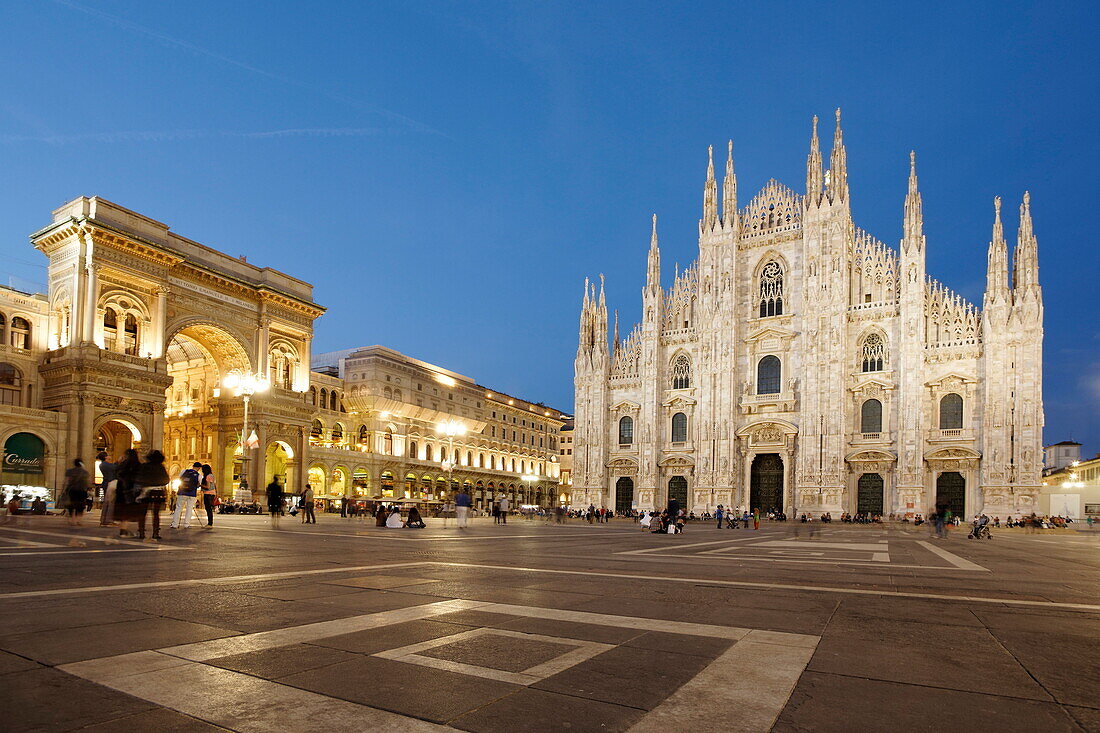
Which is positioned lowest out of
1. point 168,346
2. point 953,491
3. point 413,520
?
point 953,491

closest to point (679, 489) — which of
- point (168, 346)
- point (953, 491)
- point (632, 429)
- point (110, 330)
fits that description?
point (632, 429)

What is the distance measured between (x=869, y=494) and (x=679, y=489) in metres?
14.0

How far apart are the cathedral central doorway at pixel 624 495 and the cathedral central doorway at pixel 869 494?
17409 millimetres

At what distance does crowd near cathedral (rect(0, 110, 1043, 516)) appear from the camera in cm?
4147

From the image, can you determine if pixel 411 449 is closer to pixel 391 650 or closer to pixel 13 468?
pixel 13 468

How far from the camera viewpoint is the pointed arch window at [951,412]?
46.7 m

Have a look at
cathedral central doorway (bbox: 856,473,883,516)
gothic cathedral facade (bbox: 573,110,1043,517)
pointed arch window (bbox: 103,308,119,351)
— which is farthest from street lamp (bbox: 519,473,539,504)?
pointed arch window (bbox: 103,308,119,351)

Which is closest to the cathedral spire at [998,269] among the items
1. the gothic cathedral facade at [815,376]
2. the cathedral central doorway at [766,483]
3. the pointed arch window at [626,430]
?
the gothic cathedral facade at [815,376]

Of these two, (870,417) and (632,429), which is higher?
(870,417)

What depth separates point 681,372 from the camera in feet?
189

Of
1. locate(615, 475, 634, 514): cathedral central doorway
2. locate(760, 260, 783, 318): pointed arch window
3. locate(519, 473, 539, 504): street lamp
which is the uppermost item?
locate(760, 260, 783, 318): pointed arch window

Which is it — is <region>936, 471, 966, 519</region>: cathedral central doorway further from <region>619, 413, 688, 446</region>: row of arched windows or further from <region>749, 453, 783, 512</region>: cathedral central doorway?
<region>619, 413, 688, 446</region>: row of arched windows

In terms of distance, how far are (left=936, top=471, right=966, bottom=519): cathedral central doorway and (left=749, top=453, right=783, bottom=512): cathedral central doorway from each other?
1042 centimetres

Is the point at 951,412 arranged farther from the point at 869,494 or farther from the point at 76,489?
the point at 76,489
